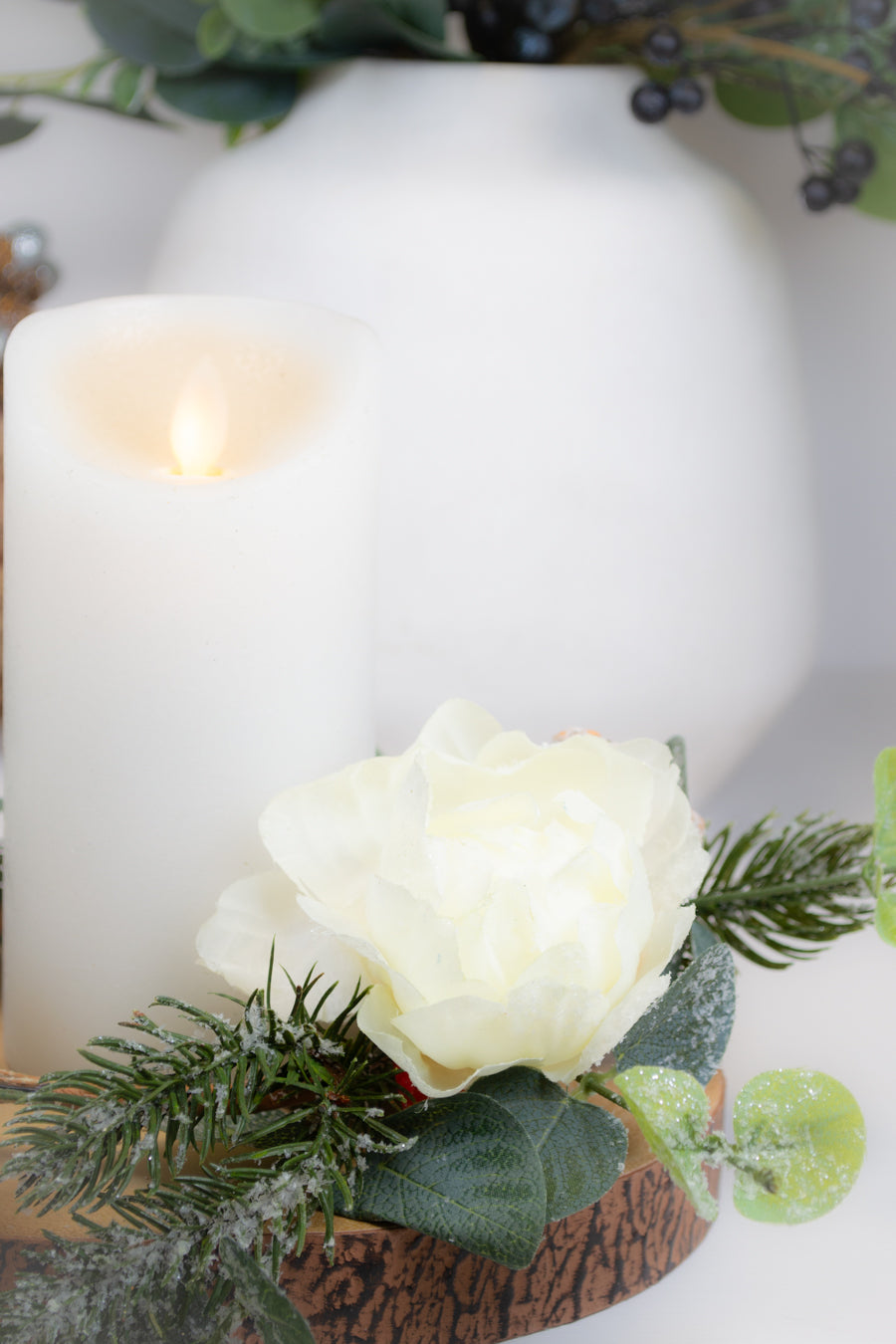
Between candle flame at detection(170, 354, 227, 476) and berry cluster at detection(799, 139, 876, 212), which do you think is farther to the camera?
berry cluster at detection(799, 139, 876, 212)

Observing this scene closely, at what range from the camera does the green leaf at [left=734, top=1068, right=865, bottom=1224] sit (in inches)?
6.4

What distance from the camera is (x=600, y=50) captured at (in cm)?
42

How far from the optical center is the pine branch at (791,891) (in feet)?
0.79

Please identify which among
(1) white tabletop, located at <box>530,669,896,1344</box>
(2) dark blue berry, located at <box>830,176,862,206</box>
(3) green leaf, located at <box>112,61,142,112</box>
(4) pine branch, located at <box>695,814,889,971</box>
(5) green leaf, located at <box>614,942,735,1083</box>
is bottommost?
(1) white tabletop, located at <box>530,669,896,1344</box>

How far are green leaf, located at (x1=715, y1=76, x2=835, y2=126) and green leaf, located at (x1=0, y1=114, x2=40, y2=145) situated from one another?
230mm

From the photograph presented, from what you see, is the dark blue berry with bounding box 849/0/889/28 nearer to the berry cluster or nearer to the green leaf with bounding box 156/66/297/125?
the berry cluster

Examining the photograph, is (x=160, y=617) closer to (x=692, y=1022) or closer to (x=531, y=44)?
(x=692, y=1022)

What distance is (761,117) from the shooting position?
0.45m

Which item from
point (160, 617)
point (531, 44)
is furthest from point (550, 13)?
point (160, 617)

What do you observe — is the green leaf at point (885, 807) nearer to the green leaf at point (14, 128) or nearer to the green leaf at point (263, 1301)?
the green leaf at point (263, 1301)

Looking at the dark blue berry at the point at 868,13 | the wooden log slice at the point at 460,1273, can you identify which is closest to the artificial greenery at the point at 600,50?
the dark blue berry at the point at 868,13

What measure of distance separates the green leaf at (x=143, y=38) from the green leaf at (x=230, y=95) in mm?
10

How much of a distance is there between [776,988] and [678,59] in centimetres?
25

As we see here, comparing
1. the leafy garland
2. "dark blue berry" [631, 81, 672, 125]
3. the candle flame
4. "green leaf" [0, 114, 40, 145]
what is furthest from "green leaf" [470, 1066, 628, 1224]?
"green leaf" [0, 114, 40, 145]
